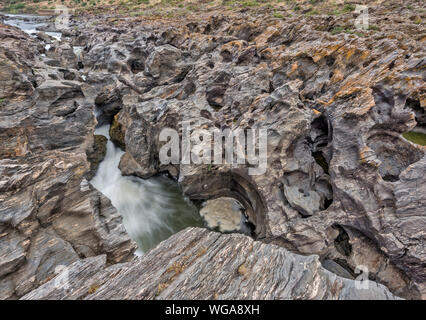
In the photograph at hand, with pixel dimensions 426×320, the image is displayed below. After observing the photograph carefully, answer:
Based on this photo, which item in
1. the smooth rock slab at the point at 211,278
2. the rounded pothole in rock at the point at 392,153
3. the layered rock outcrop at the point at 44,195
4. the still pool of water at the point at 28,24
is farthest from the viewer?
the still pool of water at the point at 28,24

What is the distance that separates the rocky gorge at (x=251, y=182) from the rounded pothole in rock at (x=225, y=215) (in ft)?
0.82

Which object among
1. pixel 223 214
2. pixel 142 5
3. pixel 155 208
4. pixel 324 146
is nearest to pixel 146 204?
pixel 155 208

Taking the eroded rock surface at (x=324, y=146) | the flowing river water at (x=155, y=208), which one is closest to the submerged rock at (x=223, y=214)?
A: the flowing river water at (x=155, y=208)

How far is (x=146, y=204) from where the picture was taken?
45.0 ft

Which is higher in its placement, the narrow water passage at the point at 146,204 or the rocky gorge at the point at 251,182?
the rocky gorge at the point at 251,182

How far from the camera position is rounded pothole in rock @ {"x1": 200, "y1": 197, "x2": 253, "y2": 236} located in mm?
11768

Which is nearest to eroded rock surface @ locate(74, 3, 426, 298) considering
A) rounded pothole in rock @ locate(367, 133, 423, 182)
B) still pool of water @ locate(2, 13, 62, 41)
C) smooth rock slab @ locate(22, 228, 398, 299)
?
rounded pothole in rock @ locate(367, 133, 423, 182)

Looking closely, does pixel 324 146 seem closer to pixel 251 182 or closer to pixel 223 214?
pixel 251 182

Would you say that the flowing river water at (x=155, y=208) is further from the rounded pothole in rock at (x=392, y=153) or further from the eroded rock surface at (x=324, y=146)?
the rounded pothole in rock at (x=392, y=153)

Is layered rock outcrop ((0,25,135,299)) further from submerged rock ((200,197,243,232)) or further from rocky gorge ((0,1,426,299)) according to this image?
submerged rock ((200,197,243,232))

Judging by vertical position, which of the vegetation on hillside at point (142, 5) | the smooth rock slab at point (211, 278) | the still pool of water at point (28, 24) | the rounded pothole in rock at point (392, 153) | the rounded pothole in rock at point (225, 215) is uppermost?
the vegetation on hillside at point (142, 5)

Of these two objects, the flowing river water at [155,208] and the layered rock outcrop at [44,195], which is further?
the flowing river water at [155,208]

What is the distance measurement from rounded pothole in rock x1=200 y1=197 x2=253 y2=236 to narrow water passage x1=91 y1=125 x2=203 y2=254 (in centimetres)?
65

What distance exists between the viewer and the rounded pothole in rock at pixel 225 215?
1177cm
